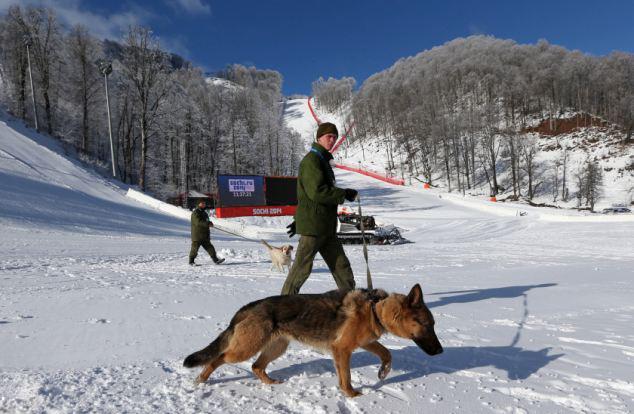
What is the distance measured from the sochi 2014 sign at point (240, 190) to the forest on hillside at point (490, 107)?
133 ft

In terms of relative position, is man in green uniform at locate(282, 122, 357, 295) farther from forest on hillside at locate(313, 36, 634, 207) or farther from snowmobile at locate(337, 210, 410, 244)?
forest on hillside at locate(313, 36, 634, 207)

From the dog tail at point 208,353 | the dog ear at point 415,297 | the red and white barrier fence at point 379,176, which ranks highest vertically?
the red and white barrier fence at point 379,176

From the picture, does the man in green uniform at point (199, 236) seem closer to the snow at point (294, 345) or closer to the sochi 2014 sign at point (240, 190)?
the snow at point (294, 345)

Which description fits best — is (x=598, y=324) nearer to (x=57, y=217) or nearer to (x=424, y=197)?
(x=57, y=217)

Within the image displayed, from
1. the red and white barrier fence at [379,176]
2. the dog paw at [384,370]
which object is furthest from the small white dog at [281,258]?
the red and white barrier fence at [379,176]

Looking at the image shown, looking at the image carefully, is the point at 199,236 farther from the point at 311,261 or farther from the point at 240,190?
the point at 240,190

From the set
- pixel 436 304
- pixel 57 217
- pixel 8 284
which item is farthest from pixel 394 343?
pixel 57 217

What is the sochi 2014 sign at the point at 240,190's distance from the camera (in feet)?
86.7

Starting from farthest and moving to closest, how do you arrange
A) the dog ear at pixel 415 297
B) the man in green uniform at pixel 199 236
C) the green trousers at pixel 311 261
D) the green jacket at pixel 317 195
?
the man in green uniform at pixel 199 236, the green trousers at pixel 311 261, the green jacket at pixel 317 195, the dog ear at pixel 415 297

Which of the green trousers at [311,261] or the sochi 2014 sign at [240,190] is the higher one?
the sochi 2014 sign at [240,190]

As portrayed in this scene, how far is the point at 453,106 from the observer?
301ft

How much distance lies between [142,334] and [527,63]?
4391 inches

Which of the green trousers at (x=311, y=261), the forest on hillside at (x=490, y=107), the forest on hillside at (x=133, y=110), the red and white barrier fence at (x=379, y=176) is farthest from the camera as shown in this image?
the forest on hillside at (x=490, y=107)

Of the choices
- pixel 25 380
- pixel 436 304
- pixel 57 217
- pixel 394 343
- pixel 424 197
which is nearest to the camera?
pixel 25 380
